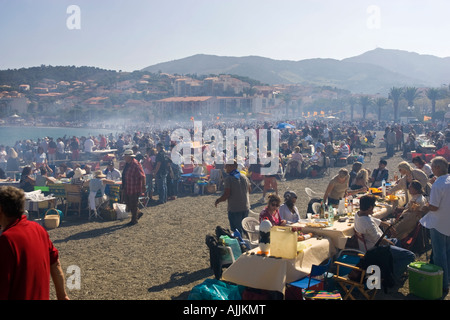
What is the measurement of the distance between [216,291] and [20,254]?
2.42 m

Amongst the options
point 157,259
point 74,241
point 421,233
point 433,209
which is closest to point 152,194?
point 74,241

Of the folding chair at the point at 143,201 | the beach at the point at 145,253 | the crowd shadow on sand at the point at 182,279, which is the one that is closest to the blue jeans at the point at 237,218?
the beach at the point at 145,253

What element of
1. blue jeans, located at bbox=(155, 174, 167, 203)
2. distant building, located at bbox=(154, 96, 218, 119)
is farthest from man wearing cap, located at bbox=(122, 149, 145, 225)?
distant building, located at bbox=(154, 96, 218, 119)

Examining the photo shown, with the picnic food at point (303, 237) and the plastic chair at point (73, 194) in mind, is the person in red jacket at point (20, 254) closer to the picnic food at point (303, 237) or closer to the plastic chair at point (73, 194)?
the picnic food at point (303, 237)

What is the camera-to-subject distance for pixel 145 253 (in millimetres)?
6840

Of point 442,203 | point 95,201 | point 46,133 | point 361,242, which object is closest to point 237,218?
point 361,242

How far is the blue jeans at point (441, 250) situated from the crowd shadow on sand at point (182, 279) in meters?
3.01

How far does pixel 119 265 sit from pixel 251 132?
566 inches

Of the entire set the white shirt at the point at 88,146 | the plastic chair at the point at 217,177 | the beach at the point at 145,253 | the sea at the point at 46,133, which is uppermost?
the white shirt at the point at 88,146

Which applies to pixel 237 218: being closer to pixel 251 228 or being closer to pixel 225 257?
pixel 251 228

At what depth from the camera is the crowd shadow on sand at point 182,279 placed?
527 centimetres

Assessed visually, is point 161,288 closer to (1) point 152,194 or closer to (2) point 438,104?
(1) point 152,194

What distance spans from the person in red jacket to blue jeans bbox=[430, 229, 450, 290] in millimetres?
4505

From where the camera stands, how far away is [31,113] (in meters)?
99.0
